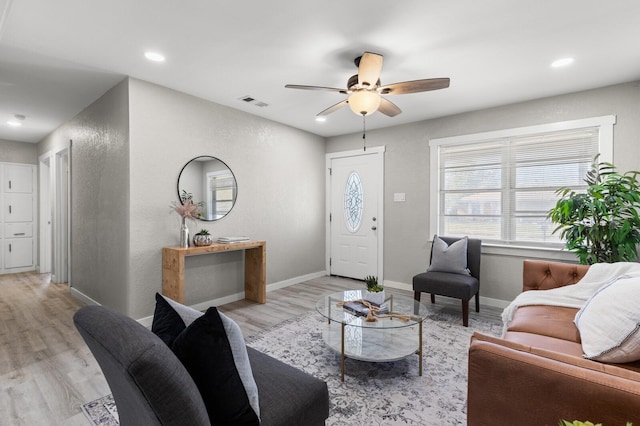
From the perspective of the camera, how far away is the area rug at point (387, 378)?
1.89 meters

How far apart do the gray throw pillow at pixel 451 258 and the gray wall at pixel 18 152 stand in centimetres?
758

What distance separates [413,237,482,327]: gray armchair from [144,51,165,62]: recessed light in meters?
3.42

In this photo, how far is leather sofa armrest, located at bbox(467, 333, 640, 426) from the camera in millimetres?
1015

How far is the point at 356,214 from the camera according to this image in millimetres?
5387

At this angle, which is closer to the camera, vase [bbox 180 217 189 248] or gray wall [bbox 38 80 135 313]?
gray wall [bbox 38 80 135 313]

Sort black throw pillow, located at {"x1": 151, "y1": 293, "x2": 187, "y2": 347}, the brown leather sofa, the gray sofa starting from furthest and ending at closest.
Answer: black throw pillow, located at {"x1": 151, "y1": 293, "x2": 187, "y2": 347}, the brown leather sofa, the gray sofa

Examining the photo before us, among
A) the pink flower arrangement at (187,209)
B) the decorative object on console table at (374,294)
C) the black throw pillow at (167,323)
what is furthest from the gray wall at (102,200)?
the decorative object on console table at (374,294)

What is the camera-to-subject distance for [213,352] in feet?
3.55

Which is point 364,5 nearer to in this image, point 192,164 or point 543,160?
point 192,164

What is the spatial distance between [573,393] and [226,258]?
3.70 metres

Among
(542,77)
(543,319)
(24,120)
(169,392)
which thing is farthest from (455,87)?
(24,120)

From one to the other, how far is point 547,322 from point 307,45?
106 inches

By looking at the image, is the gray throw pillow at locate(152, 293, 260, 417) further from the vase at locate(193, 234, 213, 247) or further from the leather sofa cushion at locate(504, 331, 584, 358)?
the vase at locate(193, 234, 213, 247)

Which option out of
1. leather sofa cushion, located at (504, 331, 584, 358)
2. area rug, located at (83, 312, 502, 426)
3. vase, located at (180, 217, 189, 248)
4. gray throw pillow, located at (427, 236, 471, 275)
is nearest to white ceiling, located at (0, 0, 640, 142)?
vase, located at (180, 217, 189, 248)
